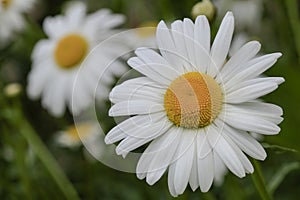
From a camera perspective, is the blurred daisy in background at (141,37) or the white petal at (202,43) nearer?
the white petal at (202,43)

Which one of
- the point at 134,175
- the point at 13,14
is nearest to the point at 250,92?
the point at 134,175

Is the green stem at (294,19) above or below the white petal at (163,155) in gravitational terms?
below

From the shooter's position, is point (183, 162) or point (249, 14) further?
point (249, 14)

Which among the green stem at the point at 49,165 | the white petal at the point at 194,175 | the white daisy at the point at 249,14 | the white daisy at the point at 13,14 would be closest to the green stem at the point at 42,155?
the green stem at the point at 49,165

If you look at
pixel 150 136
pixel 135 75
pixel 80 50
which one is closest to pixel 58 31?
pixel 80 50

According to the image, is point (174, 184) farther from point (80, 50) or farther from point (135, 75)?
point (80, 50)

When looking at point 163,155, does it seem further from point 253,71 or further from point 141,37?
point 141,37

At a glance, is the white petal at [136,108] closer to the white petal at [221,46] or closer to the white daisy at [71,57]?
the white petal at [221,46]

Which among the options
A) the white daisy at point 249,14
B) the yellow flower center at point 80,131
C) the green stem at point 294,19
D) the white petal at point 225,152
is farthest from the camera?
the white daisy at point 249,14
